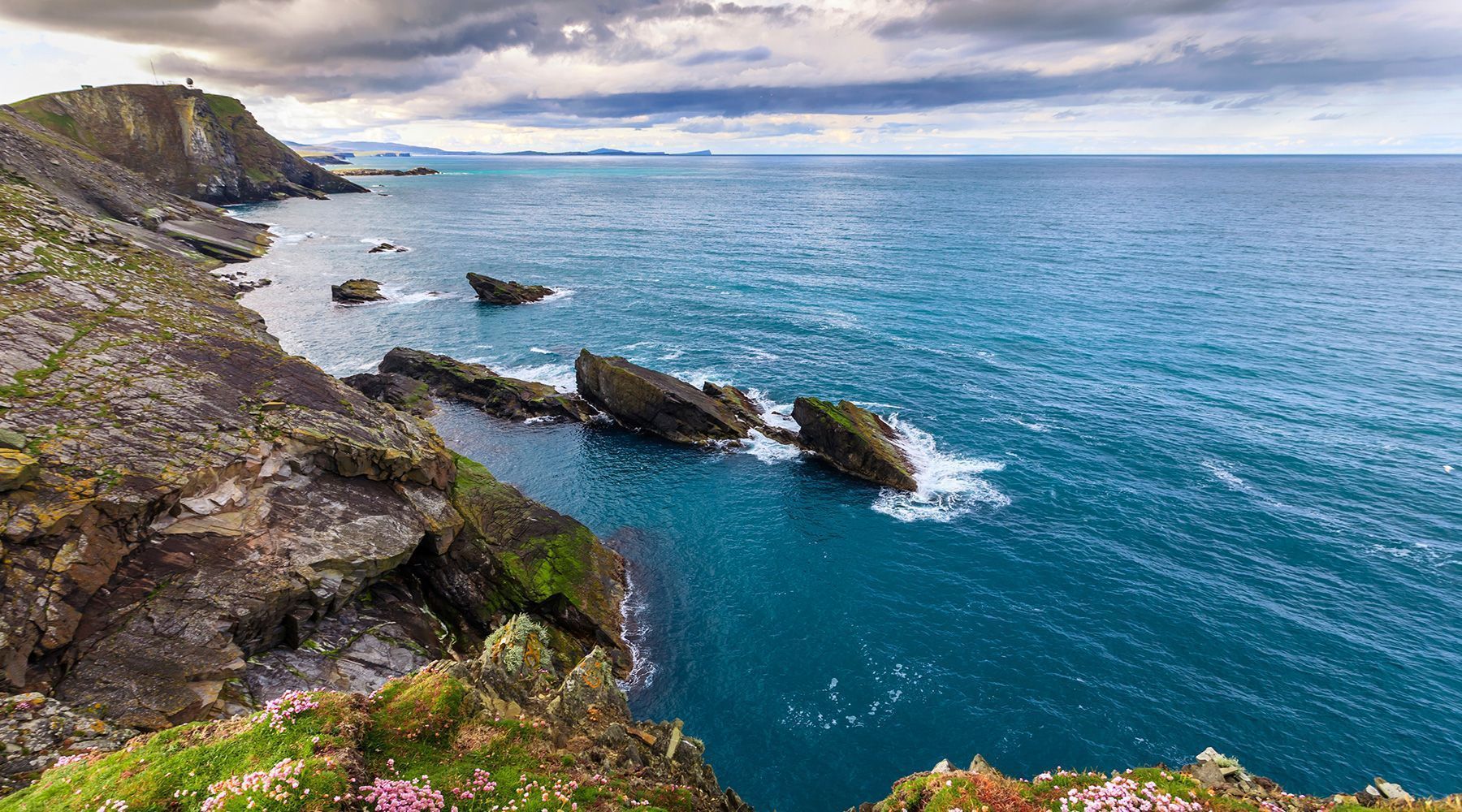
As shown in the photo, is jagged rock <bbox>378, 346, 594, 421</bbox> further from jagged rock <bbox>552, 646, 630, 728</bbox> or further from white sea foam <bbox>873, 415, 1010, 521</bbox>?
jagged rock <bbox>552, 646, 630, 728</bbox>

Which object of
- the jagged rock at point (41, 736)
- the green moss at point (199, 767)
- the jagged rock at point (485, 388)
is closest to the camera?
the green moss at point (199, 767)

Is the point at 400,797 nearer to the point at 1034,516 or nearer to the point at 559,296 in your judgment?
the point at 1034,516

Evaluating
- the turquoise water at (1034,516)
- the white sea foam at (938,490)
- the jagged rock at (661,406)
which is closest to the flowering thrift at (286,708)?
the turquoise water at (1034,516)

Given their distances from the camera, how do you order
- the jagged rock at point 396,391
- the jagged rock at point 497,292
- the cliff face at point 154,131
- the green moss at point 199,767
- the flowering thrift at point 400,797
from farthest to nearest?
the cliff face at point 154,131
the jagged rock at point 497,292
the jagged rock at point 396,391
the flowering thrift at point 400,797
the green moss at point 199,767

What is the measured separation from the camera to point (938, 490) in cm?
4969

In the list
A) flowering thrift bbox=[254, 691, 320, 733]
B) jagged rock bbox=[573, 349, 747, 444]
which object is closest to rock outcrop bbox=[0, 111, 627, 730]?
flowering thrift bbox=[254, 691, 320, 733]

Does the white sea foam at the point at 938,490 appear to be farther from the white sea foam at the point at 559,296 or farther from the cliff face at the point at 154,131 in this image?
the cliff face at the point at 154,131

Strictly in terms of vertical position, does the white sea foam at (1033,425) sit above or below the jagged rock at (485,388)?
below

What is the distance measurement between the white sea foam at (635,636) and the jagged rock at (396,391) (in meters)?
32.5

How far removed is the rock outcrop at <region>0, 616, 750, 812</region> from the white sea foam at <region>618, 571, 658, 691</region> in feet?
36.8

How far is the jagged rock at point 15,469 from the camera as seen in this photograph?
20562mm

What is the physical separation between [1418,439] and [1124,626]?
39532mm

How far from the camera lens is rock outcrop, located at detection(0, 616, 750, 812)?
562 inches

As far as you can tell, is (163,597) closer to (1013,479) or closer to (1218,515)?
(1013,479)
